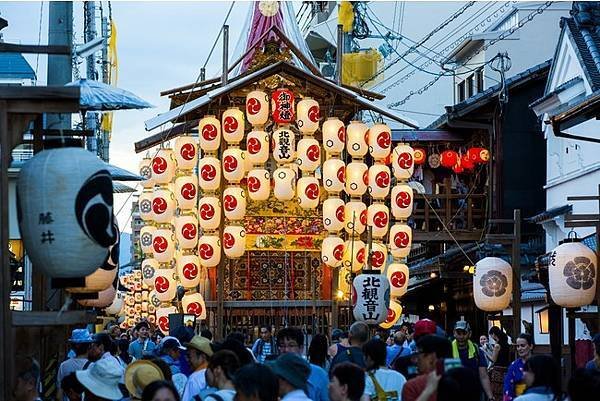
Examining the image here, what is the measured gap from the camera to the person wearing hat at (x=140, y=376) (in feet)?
31.7

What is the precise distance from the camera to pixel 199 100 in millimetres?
28688

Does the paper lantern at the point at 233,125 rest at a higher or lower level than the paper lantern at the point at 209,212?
higher

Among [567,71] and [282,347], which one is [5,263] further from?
[567,71]

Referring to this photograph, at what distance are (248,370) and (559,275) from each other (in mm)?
12620

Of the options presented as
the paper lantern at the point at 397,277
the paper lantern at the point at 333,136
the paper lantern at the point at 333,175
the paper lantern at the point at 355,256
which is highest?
the paper lantern at the point at 333,136

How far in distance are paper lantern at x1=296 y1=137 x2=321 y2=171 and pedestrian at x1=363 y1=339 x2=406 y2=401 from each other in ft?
57.4

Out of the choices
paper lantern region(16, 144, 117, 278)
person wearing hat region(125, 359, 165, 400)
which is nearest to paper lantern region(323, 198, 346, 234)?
person wearing hat region(125, 359, 165, 400)

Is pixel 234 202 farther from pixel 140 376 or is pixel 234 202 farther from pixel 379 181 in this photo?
pixel 140 376

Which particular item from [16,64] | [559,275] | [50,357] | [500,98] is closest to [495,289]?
[559,275]

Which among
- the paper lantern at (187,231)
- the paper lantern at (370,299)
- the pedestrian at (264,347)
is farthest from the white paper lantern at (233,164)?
the pedestrian at (264,347)

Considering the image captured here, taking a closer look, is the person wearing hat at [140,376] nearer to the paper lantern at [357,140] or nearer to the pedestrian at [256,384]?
the pedestrian at [256,384]

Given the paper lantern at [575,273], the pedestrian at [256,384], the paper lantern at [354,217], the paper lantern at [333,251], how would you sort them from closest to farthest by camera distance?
the pedestrian at [256,384] → the paper lantern at [575,273] → the paper lantern at [333,251] → the paper lantern at [354,217]

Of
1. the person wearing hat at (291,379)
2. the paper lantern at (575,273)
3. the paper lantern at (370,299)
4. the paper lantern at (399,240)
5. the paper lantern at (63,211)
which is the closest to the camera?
the person wearing hat at (291,379)

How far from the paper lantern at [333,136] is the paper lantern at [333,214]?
45.9 inches
